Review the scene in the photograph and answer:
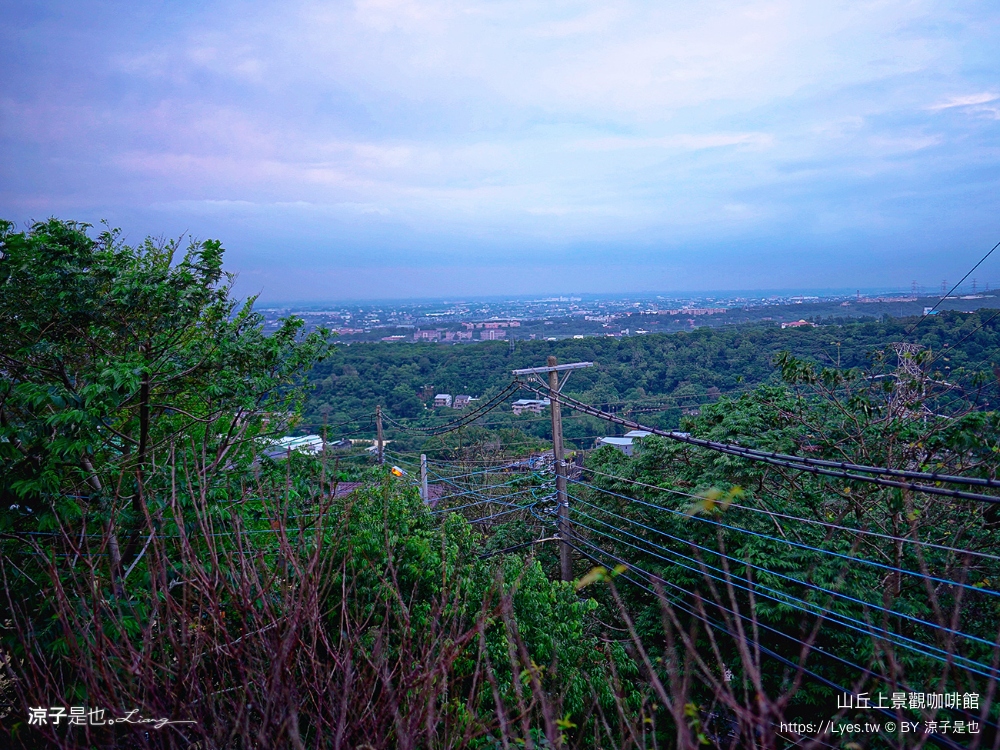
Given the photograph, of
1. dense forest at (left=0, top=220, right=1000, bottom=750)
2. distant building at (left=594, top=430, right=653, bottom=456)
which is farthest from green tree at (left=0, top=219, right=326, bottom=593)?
distant building at (left=594, top=430, right=653, bottom=456)

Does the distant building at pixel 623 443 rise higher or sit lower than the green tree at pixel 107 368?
lower

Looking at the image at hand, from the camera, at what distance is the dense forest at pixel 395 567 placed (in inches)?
87.2

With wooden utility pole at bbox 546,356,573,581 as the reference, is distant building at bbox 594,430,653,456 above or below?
below

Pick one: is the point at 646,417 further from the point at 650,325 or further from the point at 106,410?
the point at 650,325

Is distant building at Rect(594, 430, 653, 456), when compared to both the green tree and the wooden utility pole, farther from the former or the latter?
the green tree

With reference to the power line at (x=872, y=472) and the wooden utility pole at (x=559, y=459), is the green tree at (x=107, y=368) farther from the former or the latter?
the power line at (x=872, y=472)

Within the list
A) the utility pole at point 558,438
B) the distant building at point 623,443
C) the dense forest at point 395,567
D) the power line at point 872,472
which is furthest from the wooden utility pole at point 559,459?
the distant building at point 623,443

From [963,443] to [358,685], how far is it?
5719 millimetres

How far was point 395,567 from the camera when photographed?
16.0ft

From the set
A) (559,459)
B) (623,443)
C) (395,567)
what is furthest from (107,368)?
(623,443)

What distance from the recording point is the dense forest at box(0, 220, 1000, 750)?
87.2 inches

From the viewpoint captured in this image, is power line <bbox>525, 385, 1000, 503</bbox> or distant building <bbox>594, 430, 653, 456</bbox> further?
distant building <bbox>594, 430, 653, 456</bbox>

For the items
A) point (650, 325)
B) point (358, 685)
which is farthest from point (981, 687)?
point (650, 325)

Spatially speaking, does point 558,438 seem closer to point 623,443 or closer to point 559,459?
point 559,459
